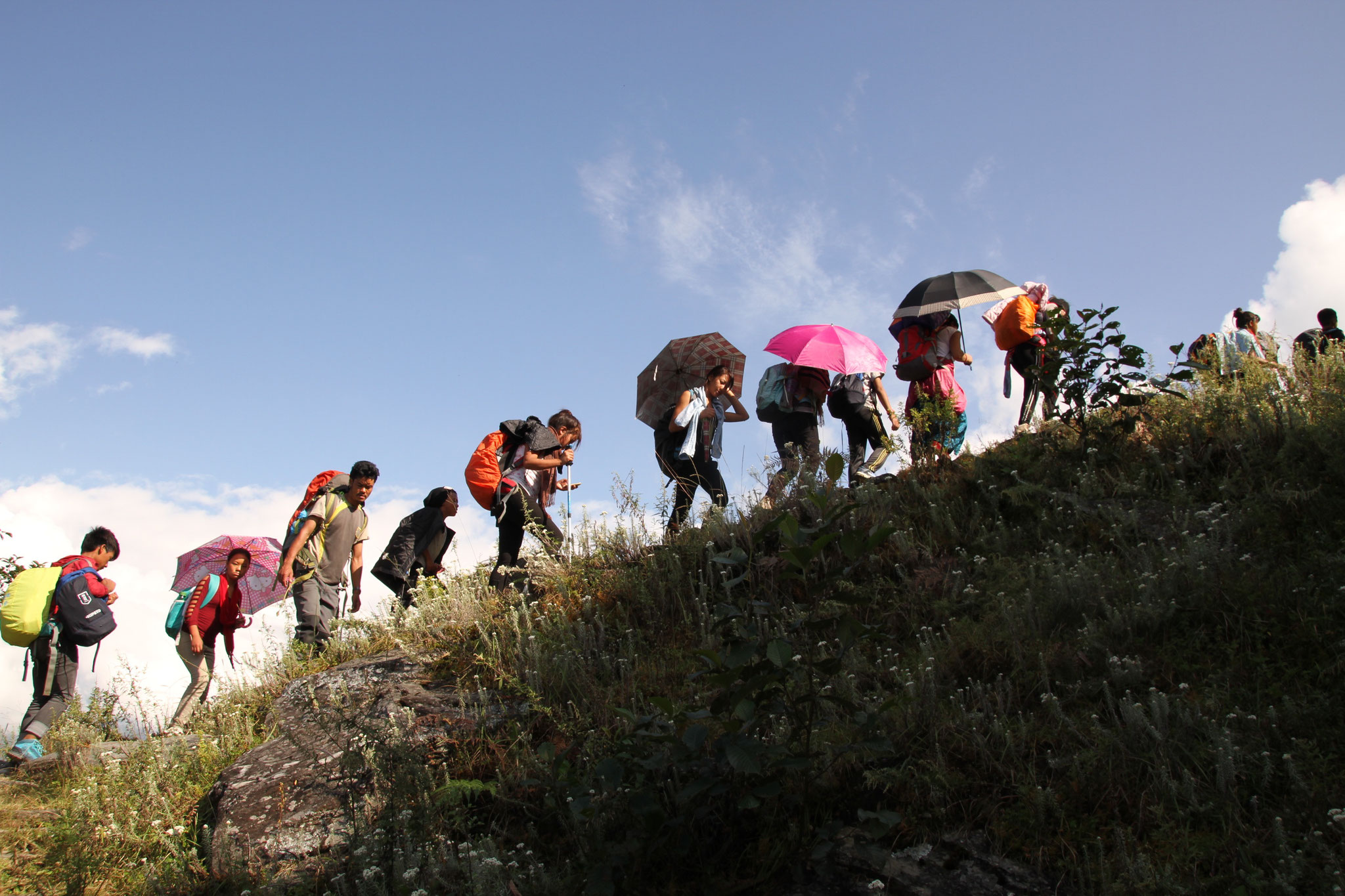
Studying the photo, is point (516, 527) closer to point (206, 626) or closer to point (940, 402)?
point (206, 626)

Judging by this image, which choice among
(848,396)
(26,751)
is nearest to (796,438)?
(848,396)

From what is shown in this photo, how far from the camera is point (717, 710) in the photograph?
9.45 ft

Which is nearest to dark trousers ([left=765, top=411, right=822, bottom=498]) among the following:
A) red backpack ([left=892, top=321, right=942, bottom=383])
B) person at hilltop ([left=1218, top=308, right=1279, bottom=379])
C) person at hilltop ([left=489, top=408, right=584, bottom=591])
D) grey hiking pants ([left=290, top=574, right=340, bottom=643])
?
red backpack ([left=892, top=321, right=942, bottom=383])

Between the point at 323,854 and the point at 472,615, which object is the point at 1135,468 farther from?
the point at 323,854

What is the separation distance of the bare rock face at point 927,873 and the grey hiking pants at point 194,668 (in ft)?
21.0

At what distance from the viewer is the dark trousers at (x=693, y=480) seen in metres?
7.51

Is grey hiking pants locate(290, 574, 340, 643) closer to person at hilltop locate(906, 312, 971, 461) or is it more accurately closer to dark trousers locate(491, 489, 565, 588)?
dark trousers locate(491, 489, 565, 588)

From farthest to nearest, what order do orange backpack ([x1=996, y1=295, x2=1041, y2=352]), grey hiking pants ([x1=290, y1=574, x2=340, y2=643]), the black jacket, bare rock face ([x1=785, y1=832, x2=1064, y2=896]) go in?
the black jacket
orange backpack ([x1=996, y1=295, x2=1041, y2=352])
grey hiking pants ([x1=290, y1=574, x2=340, y2=643])
bare rock face ([x1=785, y1=832, x2=1064, y2=896])

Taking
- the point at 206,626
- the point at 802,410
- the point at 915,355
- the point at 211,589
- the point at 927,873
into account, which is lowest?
the point at 927,873

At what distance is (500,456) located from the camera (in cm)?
764

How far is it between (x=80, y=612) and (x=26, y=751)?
3.84 ft

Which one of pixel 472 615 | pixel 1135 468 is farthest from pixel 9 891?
pixel 1135 468

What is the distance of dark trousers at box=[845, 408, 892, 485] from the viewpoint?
786cm

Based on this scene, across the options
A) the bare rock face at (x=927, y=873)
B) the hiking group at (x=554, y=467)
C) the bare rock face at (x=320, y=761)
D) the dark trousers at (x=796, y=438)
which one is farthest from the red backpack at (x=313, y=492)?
the bare rock face at (x=927, y=873)
